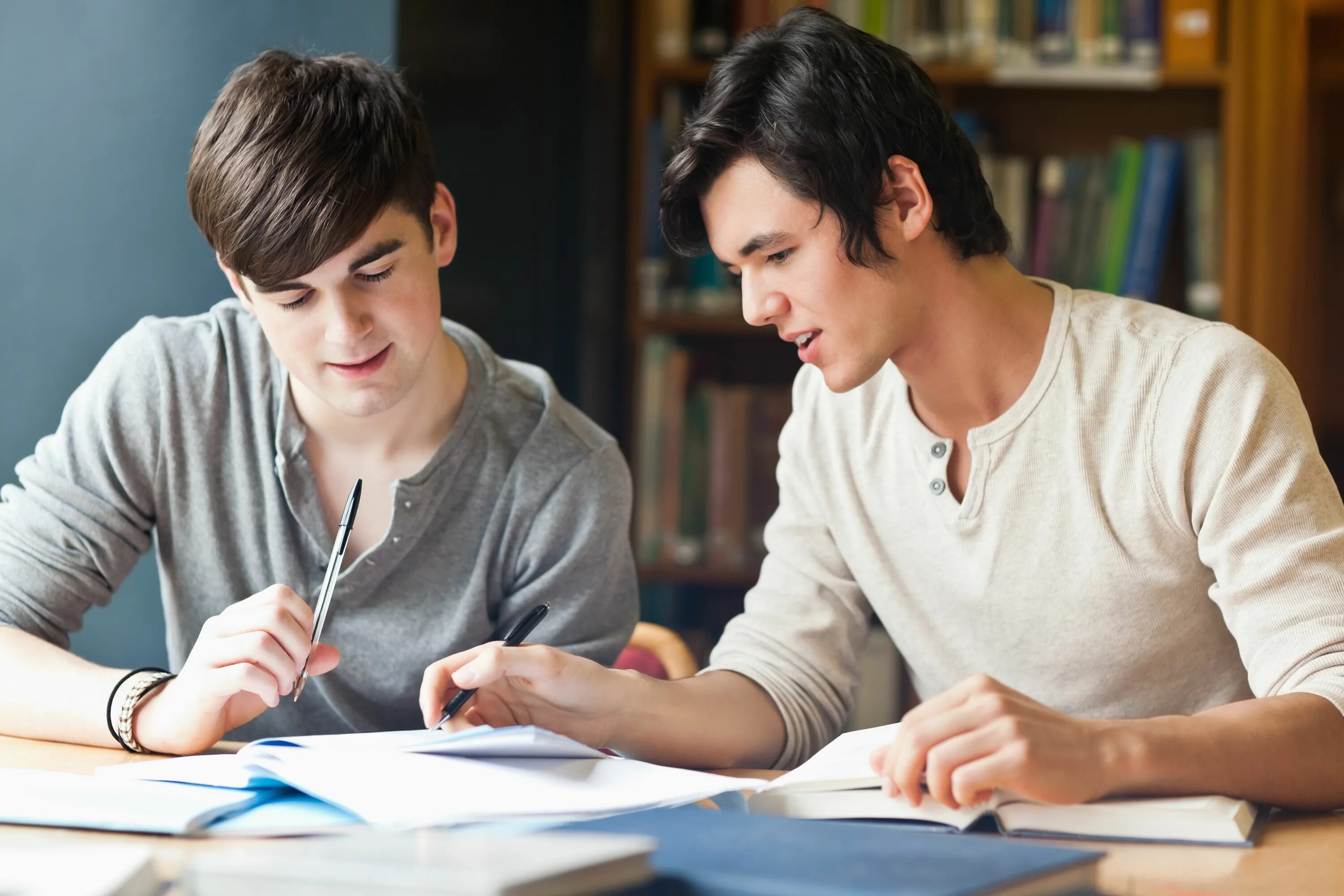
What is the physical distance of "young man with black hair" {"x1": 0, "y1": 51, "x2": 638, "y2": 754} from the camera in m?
1.24

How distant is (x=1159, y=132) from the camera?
2781 mm

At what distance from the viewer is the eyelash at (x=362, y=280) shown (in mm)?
1240

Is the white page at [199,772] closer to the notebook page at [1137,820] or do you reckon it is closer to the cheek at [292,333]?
the cheek at [292,333]

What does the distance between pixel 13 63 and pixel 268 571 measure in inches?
32.8

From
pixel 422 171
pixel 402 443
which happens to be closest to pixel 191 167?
pixel 422 171

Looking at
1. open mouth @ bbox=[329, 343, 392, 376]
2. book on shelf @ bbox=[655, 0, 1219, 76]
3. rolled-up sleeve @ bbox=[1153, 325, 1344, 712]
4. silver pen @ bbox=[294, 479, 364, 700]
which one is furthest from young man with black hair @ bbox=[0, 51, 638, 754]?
book on shelf @ bbox=[655, 0, 1219, 76]

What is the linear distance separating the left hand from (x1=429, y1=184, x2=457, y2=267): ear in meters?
0.78

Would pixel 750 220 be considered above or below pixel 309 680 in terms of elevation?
above

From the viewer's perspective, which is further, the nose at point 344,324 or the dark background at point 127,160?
the dark background at point 127,160

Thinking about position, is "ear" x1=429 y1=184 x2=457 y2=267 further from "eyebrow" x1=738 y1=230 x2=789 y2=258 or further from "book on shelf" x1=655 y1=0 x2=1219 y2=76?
"book on shelf" x1=655 y1=0 x2=1219 y2=76

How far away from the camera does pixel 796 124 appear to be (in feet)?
4.08

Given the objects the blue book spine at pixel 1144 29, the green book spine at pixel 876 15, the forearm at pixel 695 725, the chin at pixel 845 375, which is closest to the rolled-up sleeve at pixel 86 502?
the forearm at pixel 695 725

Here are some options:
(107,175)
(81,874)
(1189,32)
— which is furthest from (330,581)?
(1189,32)

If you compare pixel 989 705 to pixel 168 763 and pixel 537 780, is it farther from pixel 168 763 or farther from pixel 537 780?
pixel 168 763
